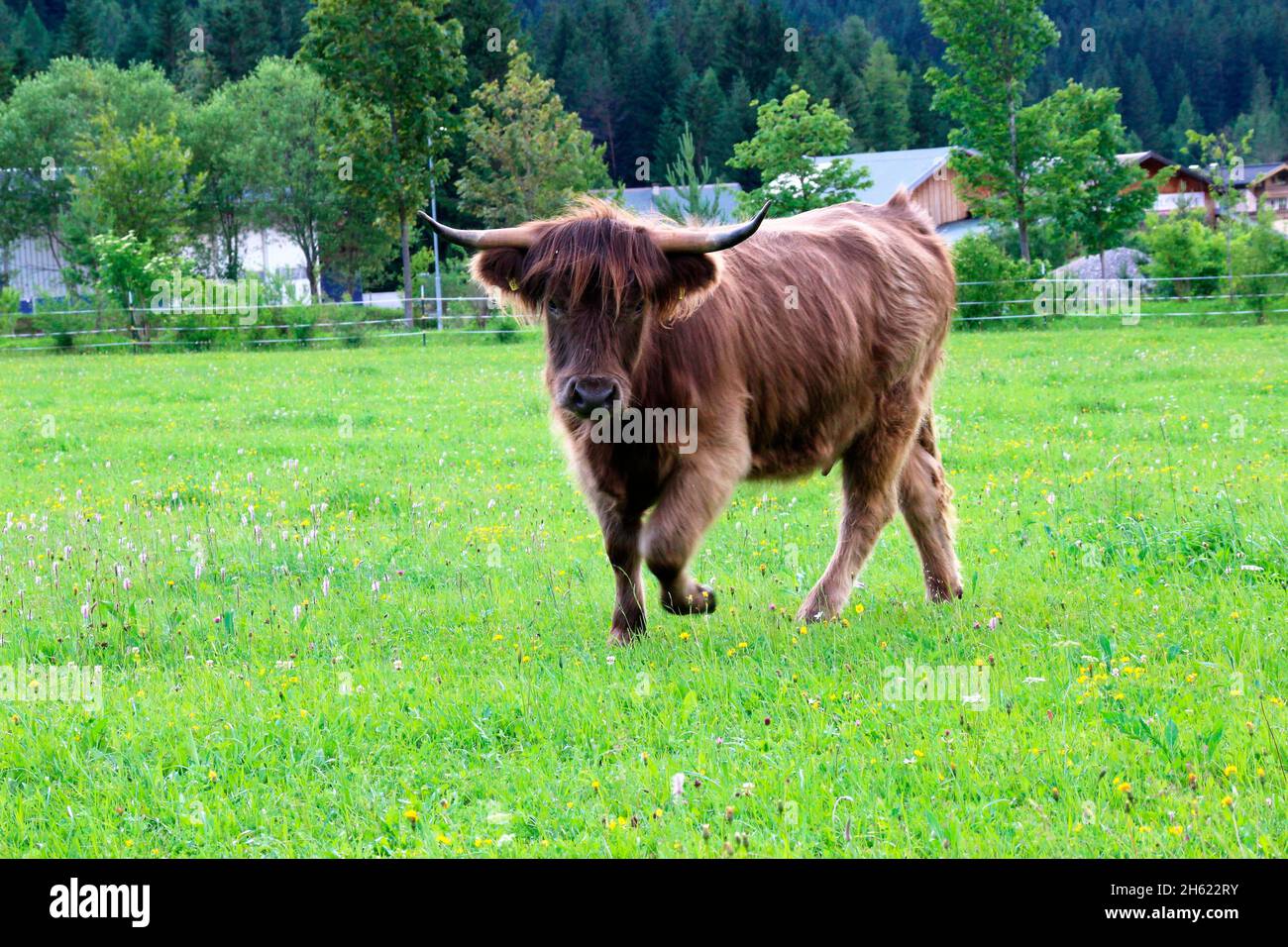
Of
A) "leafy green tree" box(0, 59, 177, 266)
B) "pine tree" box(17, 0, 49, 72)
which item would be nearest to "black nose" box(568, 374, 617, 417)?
"leafy green tree" box(0, 59, 177, 266)

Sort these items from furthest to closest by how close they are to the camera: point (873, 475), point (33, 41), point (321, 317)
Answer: point (33, 41), point (321, 317), point (873, 475)

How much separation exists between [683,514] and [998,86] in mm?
37125

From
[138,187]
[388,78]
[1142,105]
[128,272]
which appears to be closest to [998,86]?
[388,78]

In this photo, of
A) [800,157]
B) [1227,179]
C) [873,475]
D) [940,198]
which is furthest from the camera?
[940,198]

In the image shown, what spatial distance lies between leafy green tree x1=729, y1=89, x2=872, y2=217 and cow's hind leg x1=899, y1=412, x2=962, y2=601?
29029 millimetres

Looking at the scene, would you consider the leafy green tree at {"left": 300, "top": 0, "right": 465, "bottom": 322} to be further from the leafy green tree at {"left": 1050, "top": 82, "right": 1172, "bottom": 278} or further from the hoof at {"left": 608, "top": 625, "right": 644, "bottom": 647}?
the hoof at {"left": 608, "top": 625, "right": 644, "bottom": 647}

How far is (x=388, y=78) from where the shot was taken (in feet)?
130

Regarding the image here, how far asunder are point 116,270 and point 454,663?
32.6 meters

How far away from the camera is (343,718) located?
461 centimetres

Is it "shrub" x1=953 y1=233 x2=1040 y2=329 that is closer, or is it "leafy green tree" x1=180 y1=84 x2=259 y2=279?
"shrub" x1=953 y1=233 x2=1040 y2=329

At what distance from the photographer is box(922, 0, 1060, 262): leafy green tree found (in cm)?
3850

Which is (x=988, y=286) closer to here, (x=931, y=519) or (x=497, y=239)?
(x=931, y=519)
